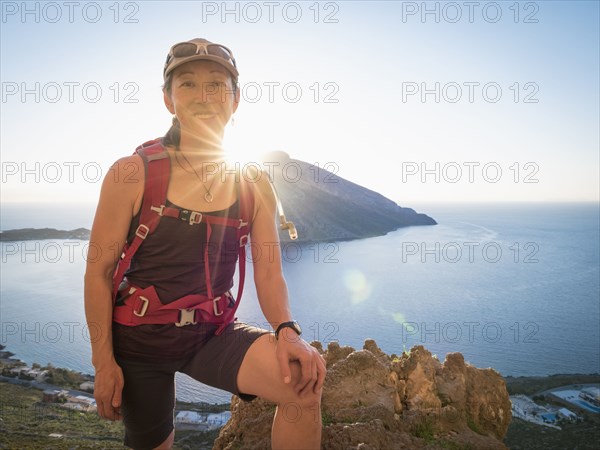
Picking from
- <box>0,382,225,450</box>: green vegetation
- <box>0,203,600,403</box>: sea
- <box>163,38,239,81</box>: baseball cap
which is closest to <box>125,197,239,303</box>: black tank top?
<box>163,38,239,81</box>: baseball cap

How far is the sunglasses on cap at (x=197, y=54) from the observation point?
7.22 ft

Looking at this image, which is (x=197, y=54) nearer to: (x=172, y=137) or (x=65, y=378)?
(x=172, y=137)

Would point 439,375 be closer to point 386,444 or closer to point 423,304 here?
point 386,444

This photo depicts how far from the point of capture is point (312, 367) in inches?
71.7

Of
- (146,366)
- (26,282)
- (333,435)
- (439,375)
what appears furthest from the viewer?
(26,282)

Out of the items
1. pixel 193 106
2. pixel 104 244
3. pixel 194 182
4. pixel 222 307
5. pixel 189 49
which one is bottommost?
pixel 222 307

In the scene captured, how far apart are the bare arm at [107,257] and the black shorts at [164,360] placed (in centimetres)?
9

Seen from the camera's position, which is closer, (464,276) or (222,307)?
(222,307)

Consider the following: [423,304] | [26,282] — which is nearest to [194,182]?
[423,304]

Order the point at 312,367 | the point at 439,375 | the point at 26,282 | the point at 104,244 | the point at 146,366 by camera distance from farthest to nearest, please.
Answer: the point at 26,282 → the point at 439,375 → the point at 146,366 → the point at 104,244 → the point at 312,367

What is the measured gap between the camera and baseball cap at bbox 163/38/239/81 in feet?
7.23

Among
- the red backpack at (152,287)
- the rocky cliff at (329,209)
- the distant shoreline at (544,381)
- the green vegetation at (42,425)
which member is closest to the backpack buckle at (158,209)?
the red backpack at (152,287)

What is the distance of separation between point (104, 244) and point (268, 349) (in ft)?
3.28

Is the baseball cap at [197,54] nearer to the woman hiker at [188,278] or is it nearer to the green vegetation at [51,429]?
the woman hiker at [188,278]
